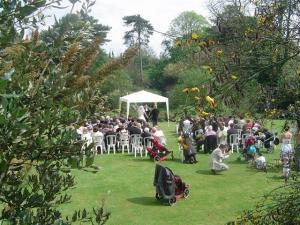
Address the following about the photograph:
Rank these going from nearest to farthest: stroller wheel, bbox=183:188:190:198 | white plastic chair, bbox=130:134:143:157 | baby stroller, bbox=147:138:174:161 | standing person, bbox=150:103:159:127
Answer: stroller wheel, bbox=183:188:190:198, baby stroller, bbox=147:138:174:161, white plastic chair, bbox=130:134:143:157, standing person, bbox=150:103:159:127

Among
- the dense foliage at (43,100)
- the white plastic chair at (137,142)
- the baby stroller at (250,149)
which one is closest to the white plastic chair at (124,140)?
the white plastic chair at (137,142)

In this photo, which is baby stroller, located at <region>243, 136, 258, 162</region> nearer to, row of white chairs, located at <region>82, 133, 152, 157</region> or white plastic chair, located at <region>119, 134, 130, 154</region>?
row of white chairs, located at <region>82, 133, 152, 157</region>

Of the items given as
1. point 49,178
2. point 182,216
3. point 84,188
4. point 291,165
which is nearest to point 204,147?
point 84,188

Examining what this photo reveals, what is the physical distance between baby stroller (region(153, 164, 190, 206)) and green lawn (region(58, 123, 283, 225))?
189 mm

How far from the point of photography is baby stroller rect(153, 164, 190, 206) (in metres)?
10.7

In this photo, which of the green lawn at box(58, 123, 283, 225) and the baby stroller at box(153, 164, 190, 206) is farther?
the baby stroller at box(153, 164, 190, 206)

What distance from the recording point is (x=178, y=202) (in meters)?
10.9

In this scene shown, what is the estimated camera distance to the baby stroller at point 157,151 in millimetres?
16464

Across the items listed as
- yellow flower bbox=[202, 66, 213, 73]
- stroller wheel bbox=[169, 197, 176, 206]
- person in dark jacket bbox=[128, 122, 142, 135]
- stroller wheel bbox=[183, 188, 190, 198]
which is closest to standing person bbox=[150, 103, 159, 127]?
person in dark jacket bbox=[128, 122, 142, 135]

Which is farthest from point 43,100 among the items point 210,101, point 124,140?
point 124,140

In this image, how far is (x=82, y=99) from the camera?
192 cm

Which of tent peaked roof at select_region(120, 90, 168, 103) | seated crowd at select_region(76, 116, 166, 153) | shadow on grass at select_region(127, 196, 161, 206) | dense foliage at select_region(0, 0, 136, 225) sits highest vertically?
tent peaked roof at select_region(120, 90, 168, 103)

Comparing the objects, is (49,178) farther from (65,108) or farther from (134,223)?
(134,223)

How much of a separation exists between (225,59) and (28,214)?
2742 mm
